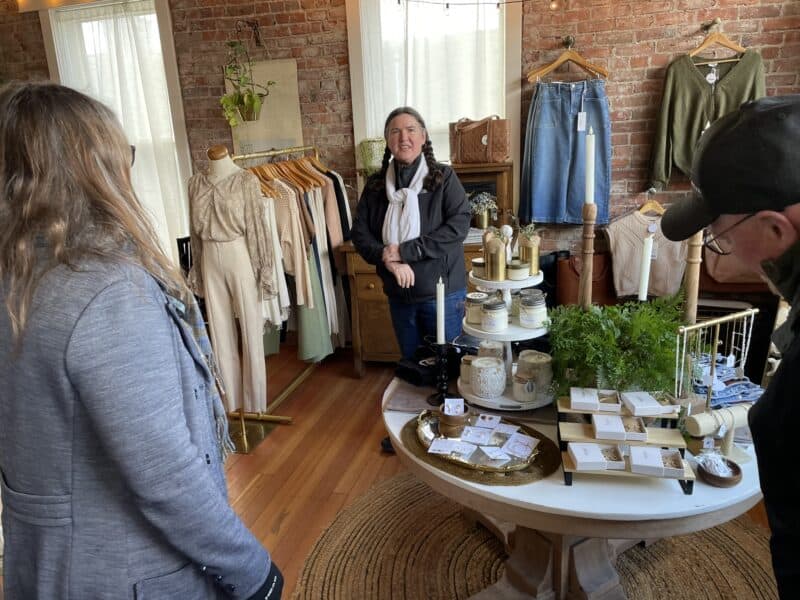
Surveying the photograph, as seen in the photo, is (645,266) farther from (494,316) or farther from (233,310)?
(233,310)

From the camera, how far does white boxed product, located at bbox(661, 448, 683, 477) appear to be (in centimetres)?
116

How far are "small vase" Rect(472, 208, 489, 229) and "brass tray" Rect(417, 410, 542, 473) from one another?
1.91m

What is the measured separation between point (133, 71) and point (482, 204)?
2729 mm

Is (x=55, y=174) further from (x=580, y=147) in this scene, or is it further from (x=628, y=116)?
(x=628, y=116)

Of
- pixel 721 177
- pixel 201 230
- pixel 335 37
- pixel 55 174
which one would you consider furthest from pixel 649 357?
pixel 335 37

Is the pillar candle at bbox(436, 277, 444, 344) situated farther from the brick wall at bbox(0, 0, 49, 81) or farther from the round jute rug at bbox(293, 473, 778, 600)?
the brick wall at bbox(0, 0, 49, 81)

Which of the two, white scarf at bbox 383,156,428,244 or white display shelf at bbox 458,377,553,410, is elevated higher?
white scarf at bbox 383,156,428,244

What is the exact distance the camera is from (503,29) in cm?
339

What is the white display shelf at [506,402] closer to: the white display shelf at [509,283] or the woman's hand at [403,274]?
the white display shelf at [509,283]

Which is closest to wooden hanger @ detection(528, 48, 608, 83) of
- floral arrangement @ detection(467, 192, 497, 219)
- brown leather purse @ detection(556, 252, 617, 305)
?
floral arrangement @ detection(467, 192, 497, 219)

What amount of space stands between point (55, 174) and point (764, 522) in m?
2.50

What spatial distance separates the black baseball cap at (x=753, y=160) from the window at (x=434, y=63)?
2792mm

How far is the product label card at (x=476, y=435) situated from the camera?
137cm

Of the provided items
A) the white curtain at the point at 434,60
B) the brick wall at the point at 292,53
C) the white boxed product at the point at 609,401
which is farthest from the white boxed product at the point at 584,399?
the brick wall at the point at 292,53
